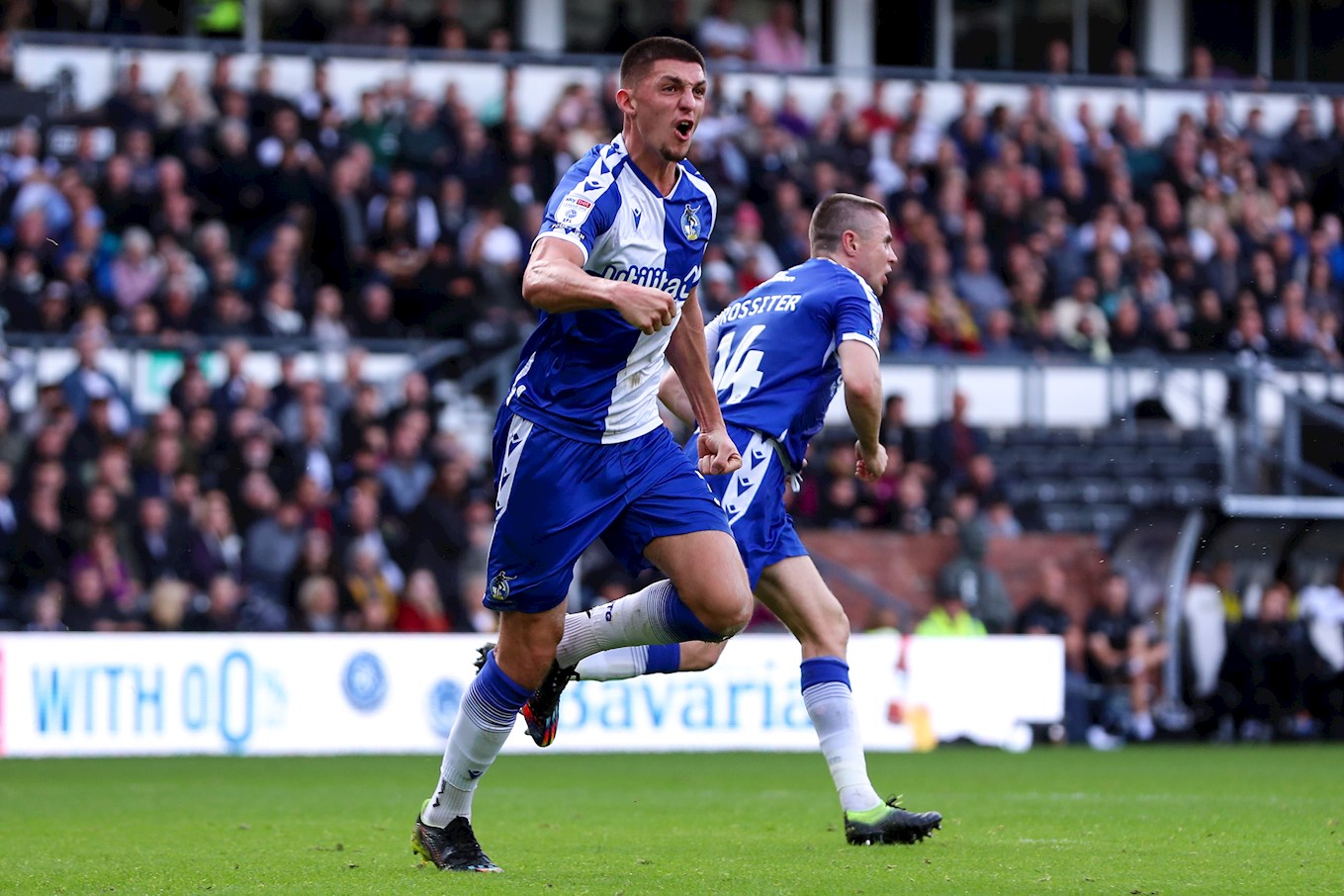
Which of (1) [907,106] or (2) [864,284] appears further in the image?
(1) [907,106]

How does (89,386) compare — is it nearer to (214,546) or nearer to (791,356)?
(214,546)

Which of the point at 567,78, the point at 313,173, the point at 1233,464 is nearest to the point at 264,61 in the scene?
the point at 313,173

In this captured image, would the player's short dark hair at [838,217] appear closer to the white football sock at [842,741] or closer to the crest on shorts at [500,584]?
the white football sock at [842,741]

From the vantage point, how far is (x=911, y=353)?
20.4m

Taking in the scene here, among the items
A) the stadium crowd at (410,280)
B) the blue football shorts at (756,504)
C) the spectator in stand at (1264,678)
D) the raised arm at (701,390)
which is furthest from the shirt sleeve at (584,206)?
the spectator in stand at (1264,678)

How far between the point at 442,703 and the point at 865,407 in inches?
343

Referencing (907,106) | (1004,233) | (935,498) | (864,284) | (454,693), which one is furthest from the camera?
(907,106)

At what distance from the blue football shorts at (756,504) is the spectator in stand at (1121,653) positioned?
1118cm

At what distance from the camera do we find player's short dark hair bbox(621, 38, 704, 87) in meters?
6.68

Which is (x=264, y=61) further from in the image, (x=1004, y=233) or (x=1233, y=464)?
(x=1233, y=464)

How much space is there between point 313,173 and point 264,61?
2.44 meters

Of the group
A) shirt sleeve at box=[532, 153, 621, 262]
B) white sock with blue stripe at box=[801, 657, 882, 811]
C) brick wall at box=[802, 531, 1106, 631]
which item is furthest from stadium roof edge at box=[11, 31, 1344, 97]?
shirt sleeve at box=[532, 153, 621, 262]

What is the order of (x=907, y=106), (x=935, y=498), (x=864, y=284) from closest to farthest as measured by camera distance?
(x=864, y=284), (x=935, y=498), (x=907, y=106)

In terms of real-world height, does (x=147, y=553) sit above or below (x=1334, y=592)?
above
